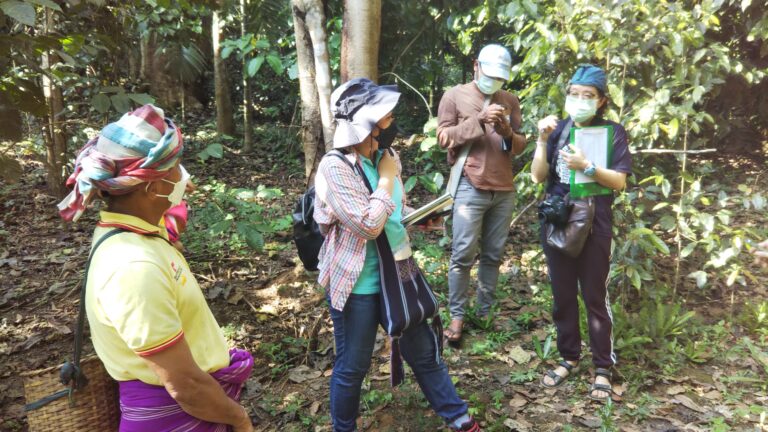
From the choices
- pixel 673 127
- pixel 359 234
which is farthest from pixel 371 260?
pixel 673 127

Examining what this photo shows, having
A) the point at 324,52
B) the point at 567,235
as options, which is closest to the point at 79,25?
the point at 324,52

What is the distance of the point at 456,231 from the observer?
365 centimetres

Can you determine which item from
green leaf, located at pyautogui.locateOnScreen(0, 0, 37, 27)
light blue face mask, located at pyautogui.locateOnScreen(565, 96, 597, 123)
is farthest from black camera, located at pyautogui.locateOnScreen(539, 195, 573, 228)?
green leaf, located at pyautogui.locateOnScreen(0, 0, 37, 27)

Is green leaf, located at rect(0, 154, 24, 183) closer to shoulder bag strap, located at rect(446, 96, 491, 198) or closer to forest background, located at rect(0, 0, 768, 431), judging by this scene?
forest background, located at rect(0, 0, 768, 431)

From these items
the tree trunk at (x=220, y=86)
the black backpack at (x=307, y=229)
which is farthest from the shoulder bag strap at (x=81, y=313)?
the tree trunk at (x=220, y=86)

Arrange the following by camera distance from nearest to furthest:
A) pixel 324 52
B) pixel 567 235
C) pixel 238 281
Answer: pixel 567 235
pixel 324 52
pixel 238 281

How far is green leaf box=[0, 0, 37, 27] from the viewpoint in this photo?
1.70m

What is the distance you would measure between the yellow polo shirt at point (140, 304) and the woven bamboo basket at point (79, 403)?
13 centimetres

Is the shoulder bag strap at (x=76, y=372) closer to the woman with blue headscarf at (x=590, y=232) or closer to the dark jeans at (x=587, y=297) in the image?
the woman with blue headscarf at (x=590, y=232)

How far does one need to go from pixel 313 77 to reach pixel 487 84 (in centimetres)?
115

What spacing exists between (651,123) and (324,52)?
2222mm

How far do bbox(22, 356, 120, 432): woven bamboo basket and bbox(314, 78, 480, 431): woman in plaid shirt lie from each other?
96cm

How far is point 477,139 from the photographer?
11.8ft

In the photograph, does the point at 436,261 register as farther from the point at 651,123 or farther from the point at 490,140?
the point at 651,123
